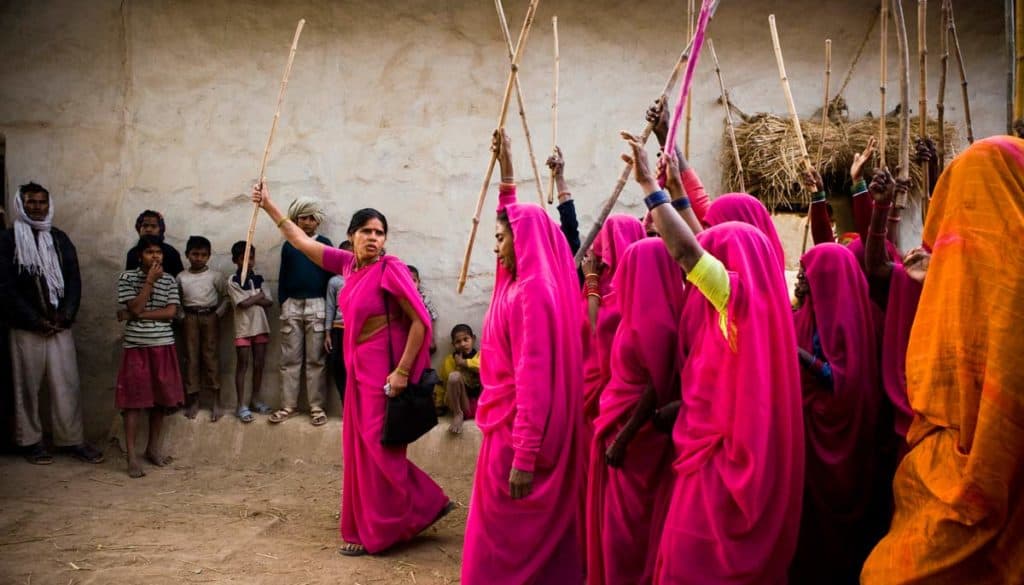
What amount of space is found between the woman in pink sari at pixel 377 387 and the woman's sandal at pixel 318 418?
2329mm

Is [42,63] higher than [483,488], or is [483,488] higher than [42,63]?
[42,63]

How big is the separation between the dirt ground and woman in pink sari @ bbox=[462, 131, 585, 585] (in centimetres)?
115

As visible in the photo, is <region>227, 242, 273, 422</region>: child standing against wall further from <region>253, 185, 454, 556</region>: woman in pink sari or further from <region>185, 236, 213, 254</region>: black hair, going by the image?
<region>253, 185, 454, 556</region>: woman in pink sari

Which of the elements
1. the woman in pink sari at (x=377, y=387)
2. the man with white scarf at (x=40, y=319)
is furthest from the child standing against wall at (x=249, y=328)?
the woman in pink sari at (x=377, y=387)

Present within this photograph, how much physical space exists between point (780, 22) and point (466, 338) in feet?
13.6

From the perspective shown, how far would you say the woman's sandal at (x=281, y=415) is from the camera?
6.96m

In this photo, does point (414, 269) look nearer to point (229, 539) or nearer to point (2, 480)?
point (229, 539)

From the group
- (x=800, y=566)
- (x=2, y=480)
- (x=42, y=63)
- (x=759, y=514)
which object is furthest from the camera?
(x=42, y=63)

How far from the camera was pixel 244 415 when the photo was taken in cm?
702

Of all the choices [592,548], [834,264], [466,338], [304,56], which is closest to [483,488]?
[592,548]

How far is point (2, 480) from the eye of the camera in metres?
6.17

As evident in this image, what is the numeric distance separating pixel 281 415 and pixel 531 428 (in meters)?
4.54

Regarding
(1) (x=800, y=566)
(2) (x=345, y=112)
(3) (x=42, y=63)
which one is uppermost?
(3) (x=42, y=63)

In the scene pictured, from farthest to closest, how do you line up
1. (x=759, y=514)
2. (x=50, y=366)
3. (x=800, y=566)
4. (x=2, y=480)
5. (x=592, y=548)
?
(x=50, y=366), (x=2, y=480), (x=800, y=566), (x=592, y=548), (x=759, y=514)
